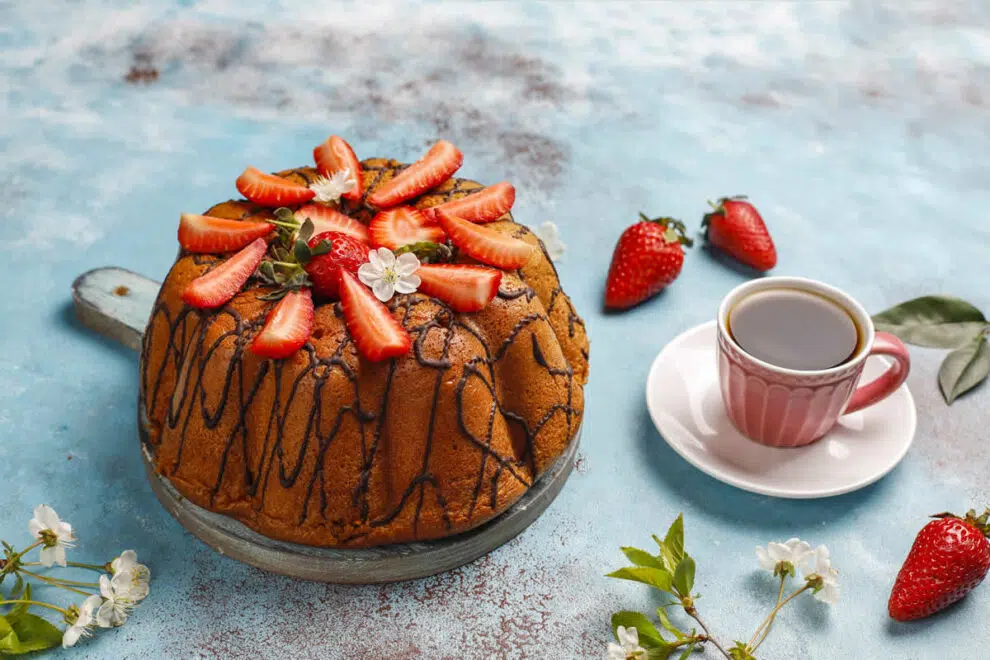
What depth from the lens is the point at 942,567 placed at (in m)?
2.05

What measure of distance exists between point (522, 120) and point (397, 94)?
486mm

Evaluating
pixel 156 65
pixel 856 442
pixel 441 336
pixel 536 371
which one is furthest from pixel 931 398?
pixel 156 65

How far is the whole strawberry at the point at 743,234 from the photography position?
2.97m

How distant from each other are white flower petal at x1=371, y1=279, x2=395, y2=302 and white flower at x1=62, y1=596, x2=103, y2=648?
2.75ft

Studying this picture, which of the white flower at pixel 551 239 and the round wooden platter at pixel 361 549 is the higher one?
the white flower at pixel 551 239

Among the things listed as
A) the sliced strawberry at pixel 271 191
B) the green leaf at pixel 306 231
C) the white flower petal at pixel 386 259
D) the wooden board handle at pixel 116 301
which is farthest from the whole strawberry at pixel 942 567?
the wooden board handle at pixel 116 301

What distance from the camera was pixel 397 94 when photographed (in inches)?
149

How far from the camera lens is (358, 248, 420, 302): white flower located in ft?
6.68

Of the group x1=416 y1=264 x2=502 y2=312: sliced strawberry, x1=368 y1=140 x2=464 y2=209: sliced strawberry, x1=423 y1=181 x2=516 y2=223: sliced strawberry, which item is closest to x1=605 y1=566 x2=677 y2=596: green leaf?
x1=416 y1=264 x2=502 y2=312: sliced strawberry

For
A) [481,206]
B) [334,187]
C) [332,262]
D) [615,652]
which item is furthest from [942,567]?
[334,187]

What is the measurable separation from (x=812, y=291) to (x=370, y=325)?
38.8 inches

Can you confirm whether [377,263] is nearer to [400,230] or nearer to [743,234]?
[400,230]

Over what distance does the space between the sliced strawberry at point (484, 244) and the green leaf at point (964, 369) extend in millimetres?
1175

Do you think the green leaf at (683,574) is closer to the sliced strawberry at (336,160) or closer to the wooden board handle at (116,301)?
the sliced strawberry at (336,160)
